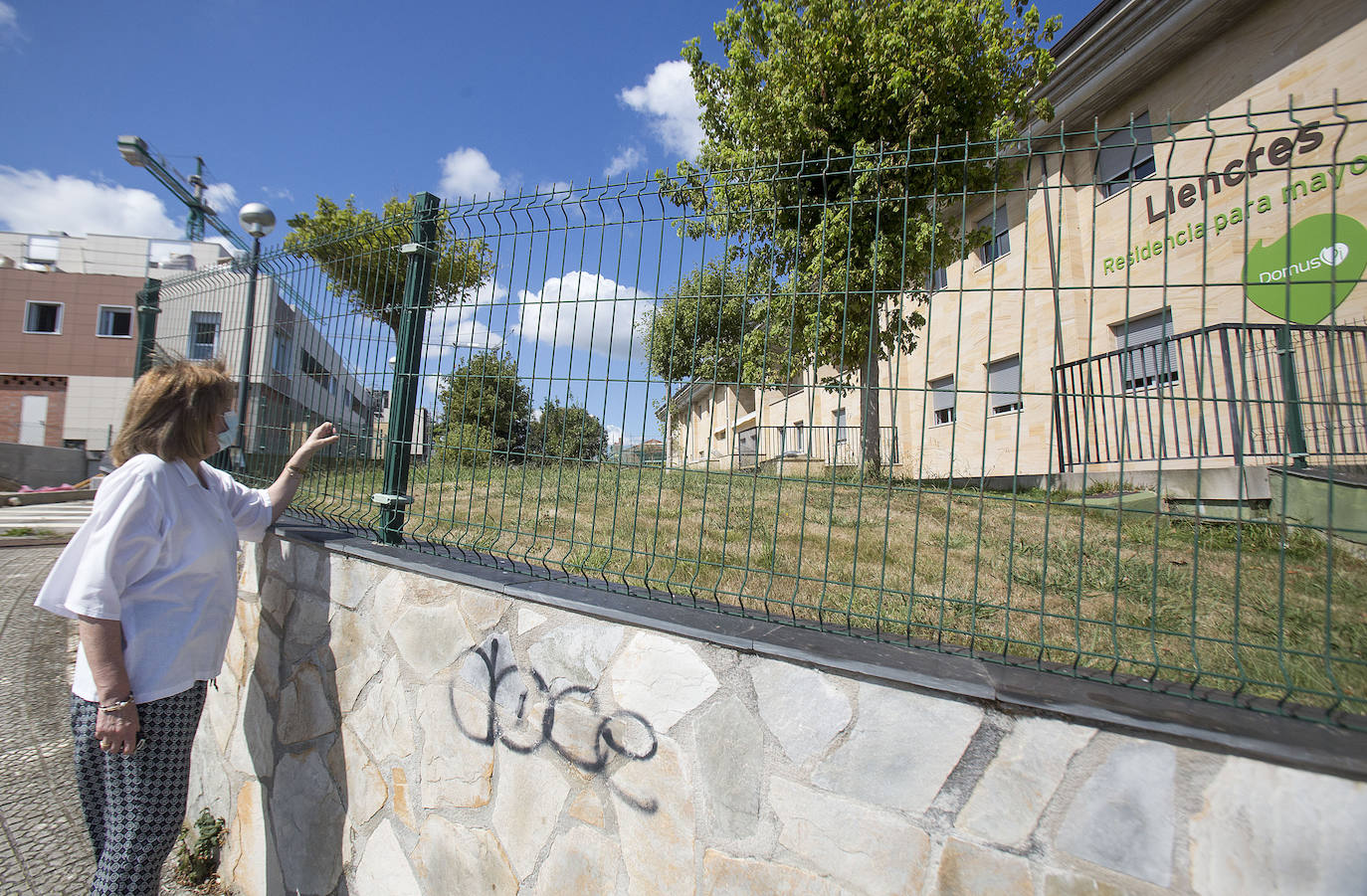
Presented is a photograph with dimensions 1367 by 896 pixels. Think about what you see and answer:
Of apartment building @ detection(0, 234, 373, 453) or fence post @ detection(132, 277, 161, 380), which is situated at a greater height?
apartment building @ detection(0, 234, 373, 453)

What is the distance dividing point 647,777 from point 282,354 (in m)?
3.24

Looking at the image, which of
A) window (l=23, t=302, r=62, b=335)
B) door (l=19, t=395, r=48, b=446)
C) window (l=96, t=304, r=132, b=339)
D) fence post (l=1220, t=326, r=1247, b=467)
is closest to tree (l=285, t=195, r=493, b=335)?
fence post (l=1220, t=326, r=1247, b=467)

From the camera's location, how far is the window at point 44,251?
100ft

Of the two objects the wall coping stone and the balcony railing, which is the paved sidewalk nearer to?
the wall coping stone

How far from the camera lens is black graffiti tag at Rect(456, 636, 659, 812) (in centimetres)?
188

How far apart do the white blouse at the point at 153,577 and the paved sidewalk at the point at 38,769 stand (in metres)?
1.39

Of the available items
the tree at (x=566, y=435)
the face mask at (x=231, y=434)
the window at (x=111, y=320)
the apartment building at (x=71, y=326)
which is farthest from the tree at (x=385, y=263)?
the window at (x=111, y=320)

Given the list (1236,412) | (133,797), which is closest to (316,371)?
(133,797)

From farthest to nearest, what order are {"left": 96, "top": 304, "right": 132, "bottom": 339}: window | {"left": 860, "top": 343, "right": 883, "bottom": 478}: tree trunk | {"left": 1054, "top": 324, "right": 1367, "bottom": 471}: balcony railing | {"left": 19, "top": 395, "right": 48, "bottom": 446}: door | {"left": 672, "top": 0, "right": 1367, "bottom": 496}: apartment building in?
{"left": 96, "top": 304, "right": 132, "bottom": 339}: window < {"left": 19, "top": 395, "right": 48, "bottom": 446}: door < {"left": 672, "top": 0, "right": 1367, "bottom": 496}: apartment building < {"left": 1054, "top": 324, "right": 1367, "bottom": 471}: balcony railing < {"left": 860, "top": 343, "right": 883, "bottom": 478}: tree trunk

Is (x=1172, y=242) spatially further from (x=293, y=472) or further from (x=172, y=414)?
(x=172, y=414)

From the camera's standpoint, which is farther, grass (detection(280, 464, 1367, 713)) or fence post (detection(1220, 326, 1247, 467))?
grass (detection(280, 464, 1367, 713))

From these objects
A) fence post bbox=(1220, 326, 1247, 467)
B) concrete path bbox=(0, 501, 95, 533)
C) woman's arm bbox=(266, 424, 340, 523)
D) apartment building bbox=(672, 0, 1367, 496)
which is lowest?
concrete path bbox=(0, 501, 95, 533)

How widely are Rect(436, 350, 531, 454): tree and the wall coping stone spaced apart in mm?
585

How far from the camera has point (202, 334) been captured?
4855mm
